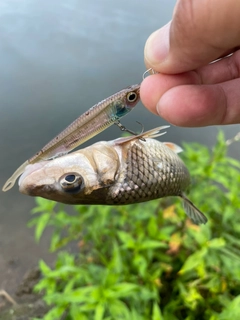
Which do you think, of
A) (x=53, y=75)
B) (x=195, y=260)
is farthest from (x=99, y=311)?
(x=53, y=75)

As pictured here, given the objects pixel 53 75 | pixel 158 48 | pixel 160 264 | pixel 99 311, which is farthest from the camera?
pixel 53 75

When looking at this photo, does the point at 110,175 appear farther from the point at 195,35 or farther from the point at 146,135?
the point at 195,35

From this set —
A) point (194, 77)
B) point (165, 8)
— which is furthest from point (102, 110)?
point (165, 8)

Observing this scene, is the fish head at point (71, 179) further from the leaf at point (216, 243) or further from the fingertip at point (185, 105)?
the leaf at point (216, 243)

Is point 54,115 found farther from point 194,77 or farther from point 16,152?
point 194,77

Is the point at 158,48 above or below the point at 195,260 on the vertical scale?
above

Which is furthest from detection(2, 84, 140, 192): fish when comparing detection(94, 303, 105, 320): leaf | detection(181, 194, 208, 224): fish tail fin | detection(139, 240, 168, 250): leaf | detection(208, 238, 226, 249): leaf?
detection(208, 238, 226, 249): leaf
